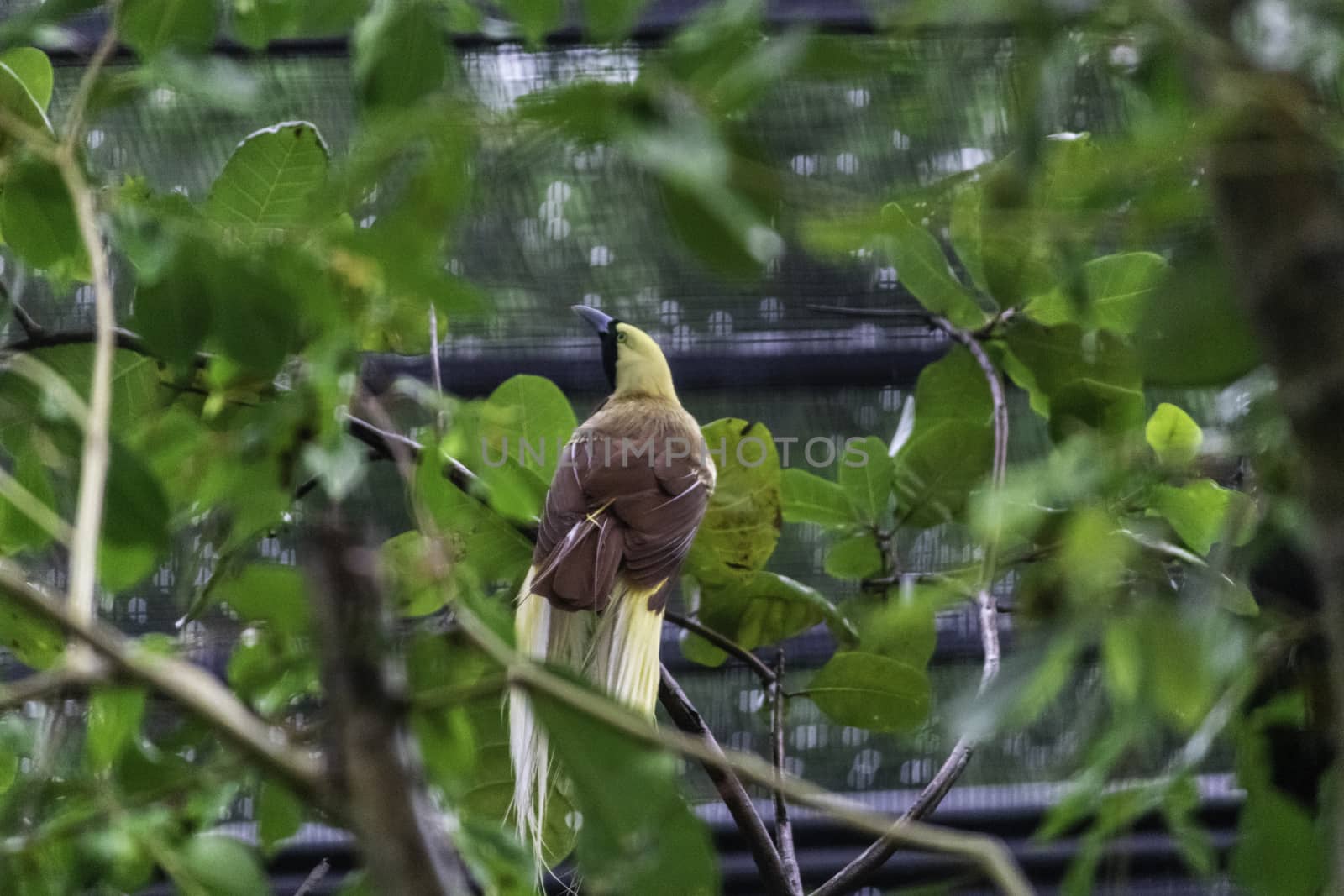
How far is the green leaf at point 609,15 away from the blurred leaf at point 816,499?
20.1 inches

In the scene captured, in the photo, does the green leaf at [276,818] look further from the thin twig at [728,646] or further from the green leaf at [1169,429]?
the green leaf at [1169,429]

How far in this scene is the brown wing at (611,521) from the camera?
0.79m

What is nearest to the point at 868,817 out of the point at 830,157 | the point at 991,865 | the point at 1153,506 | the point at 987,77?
the point at 991,865

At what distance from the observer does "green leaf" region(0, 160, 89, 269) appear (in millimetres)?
474

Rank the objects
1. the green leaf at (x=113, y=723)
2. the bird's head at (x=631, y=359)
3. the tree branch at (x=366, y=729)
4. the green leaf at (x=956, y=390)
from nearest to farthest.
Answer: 1. the tree branch at (x=366, y=729)
2. the green leaf at (x=113, y=723)
3. the green leaf at (x=956, y=390)
4. the bird's head at (x=631, y=359)

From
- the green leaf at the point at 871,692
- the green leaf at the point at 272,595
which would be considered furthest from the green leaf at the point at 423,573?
the green leaf at the point at 871,692

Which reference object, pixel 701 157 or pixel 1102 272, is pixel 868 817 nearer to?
pixel 701 157

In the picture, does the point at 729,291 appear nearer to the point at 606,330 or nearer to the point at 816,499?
the point at 606,330

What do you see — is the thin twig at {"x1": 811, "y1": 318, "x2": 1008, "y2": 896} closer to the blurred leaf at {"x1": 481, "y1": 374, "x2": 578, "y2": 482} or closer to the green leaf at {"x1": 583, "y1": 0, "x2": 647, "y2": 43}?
the blurred leaf at {"x1": 481, "y1": 374, "x2": 578, "y2": 482}

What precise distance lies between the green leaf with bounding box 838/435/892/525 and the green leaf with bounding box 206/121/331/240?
357 millimetres

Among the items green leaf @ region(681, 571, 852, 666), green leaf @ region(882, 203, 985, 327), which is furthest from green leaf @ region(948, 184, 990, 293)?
green leaf @ region(681, 571, 852, 666)

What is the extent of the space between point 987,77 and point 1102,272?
0.21 metres

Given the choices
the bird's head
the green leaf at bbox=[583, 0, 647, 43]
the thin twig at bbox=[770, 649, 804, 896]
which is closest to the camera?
the green leaf at bbox=[583, 0, 647, 43]

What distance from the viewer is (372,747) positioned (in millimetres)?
197
